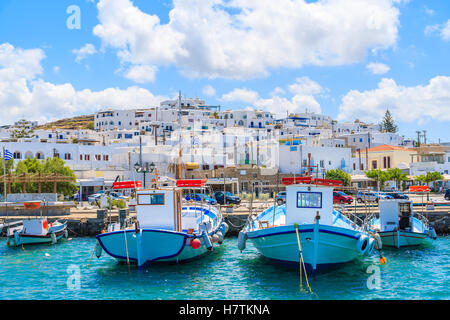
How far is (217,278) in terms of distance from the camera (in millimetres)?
18109

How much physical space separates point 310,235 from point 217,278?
3.91 metres

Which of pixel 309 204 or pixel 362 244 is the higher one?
pixel 309 204

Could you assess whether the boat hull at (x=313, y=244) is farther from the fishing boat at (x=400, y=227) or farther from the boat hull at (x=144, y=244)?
the fishing boat at (x=400, y=227)

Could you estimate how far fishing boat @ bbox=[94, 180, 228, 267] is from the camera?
18750 mm

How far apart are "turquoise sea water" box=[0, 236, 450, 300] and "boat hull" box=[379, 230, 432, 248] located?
67 centimetres

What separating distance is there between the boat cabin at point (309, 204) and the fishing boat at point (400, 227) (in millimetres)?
6606

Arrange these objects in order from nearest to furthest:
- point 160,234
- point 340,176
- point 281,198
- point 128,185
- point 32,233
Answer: point 160,234
point 128,185
point 32,233
point 281,198
point 340,176

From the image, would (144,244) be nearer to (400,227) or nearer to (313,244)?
(313,244)

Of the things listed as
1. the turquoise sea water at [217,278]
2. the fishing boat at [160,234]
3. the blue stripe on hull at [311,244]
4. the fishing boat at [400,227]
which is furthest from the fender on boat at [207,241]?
the fishing boat at [400,227]

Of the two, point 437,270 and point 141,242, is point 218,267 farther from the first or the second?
point 437,270

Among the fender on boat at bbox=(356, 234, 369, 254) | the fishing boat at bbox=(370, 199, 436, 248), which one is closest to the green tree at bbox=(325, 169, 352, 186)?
the fishing boat at bbox=(370, 199, 436, 248)

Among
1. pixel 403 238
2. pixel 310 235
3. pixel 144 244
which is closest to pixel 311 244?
pixel 310 235

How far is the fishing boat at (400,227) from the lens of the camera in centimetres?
2381
